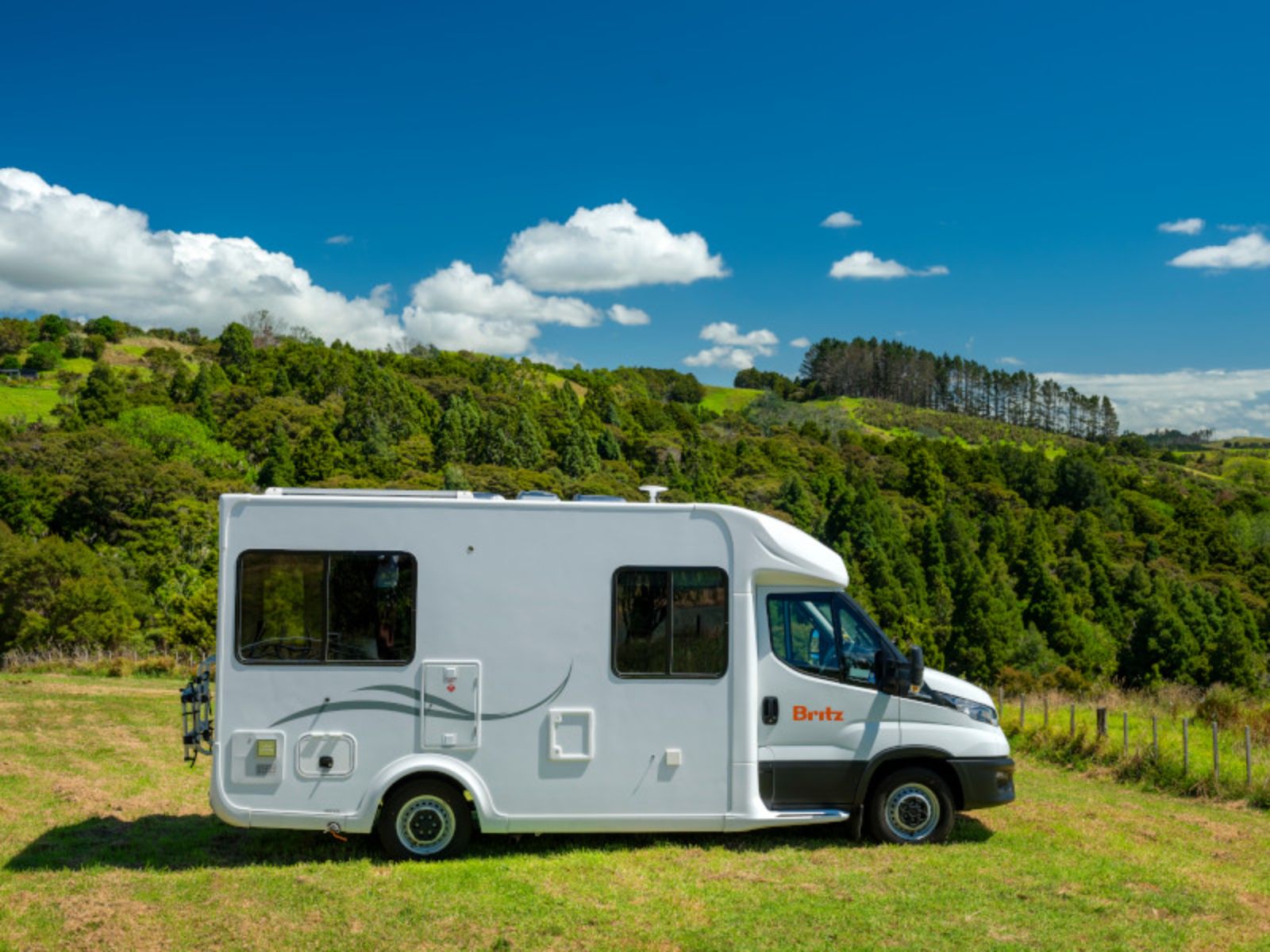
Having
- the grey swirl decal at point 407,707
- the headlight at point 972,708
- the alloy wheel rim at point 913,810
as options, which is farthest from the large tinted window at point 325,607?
the headlight at point 972,708

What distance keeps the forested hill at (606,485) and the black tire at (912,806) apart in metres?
27.7

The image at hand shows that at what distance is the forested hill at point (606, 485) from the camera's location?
179 feet

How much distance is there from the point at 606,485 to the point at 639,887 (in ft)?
214

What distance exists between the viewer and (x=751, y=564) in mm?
8805

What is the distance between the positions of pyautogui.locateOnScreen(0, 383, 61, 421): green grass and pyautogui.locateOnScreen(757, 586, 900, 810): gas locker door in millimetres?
80696

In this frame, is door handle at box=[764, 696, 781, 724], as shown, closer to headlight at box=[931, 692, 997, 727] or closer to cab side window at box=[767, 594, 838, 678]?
cab side window at box=[767, 594, 838, 678]

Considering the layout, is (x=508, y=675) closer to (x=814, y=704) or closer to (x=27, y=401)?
(x=814, y=704)

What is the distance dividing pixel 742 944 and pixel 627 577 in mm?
3062

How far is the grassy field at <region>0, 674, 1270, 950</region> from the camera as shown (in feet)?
22.3

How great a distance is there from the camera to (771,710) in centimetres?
888

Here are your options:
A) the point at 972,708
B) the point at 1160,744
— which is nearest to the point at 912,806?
the point at 972,708

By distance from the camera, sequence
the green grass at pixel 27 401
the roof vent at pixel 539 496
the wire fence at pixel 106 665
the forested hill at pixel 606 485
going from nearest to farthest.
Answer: the roof vent at pixel 539 496 < the wire fence at pixel 106 665 < the forested hill at pixel 606 485 < the green grass at pixel 27 401

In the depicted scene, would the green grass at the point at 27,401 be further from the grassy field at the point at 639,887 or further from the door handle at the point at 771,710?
the door handle at the point at 771,710

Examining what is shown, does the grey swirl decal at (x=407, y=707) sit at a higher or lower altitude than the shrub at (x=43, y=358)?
lower
